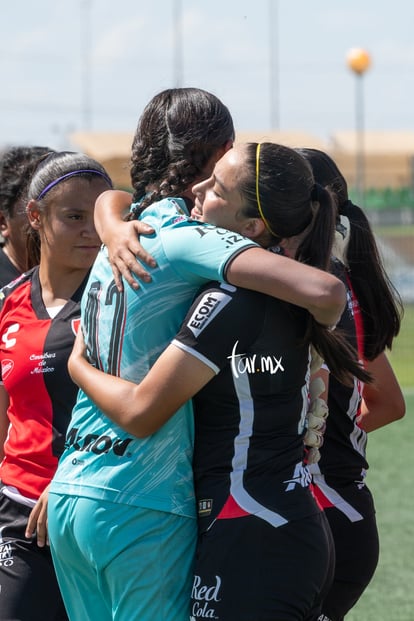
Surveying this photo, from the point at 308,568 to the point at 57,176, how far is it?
1.91m

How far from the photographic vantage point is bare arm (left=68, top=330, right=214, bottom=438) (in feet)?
8.57

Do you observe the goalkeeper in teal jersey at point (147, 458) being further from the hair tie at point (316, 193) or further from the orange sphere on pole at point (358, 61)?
the orange sphere on pole at point (358, 61)

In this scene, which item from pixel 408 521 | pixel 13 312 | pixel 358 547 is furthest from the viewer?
pixel 408 521

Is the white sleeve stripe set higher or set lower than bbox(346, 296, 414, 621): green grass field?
higher

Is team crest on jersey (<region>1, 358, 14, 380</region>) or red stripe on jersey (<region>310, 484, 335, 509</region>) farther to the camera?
team crest on jersey (<region>1, 358, 14, 380</region>)

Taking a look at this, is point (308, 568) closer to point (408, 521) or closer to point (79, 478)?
point (79, 478)

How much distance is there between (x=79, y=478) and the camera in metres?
2.78

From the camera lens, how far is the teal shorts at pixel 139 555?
106 inches

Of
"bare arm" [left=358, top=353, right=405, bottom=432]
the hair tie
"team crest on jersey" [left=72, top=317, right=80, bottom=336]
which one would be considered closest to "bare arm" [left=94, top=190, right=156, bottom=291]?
the hair tie

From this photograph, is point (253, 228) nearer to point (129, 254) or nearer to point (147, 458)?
point (129, 254)

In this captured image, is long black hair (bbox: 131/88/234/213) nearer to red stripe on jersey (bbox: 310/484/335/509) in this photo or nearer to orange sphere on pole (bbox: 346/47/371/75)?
red stripe on jersey (bbox: 310/484/335/509)

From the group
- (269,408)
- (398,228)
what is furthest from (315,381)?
(398,228)

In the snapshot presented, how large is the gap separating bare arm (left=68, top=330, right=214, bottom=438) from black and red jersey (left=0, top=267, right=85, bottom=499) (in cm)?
98

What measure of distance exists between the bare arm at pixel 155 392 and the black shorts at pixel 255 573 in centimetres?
30
